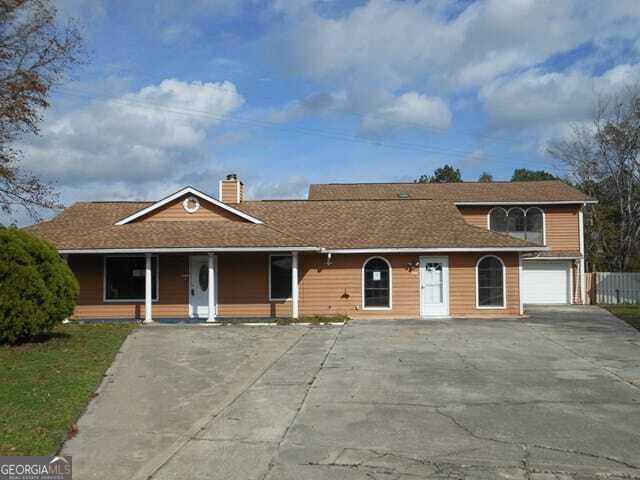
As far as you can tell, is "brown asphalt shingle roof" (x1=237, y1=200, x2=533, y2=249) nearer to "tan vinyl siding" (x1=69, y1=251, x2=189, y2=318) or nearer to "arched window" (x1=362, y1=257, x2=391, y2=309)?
"arched window" (x1=362, y1=257, x2=391, y2=309)

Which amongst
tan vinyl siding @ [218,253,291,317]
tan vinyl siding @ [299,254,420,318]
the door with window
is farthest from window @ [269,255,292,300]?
the door with window

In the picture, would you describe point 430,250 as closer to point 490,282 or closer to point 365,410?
point 490,282

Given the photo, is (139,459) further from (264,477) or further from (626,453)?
(626,453)

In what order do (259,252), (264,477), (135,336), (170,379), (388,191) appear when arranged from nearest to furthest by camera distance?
(264,477) < (170,379) < (135,336) < (259,252) < (388,191)

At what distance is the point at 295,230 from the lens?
896 inches

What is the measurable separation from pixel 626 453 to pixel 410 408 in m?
2.83

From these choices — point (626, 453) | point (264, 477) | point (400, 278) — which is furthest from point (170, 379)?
point (400, 278)

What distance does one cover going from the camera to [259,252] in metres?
20.8

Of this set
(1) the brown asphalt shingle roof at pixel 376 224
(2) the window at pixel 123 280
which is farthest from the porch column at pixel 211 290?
(1) the brown asphalt shingle roof at pixel 376 224

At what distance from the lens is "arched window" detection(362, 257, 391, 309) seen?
69.6ft

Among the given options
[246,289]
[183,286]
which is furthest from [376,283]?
[183,286]

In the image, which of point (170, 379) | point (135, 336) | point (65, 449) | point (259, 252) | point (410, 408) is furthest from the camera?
point (259, 252)

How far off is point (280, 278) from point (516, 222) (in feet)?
44.6

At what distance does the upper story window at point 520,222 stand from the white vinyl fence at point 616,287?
339 centimetres
